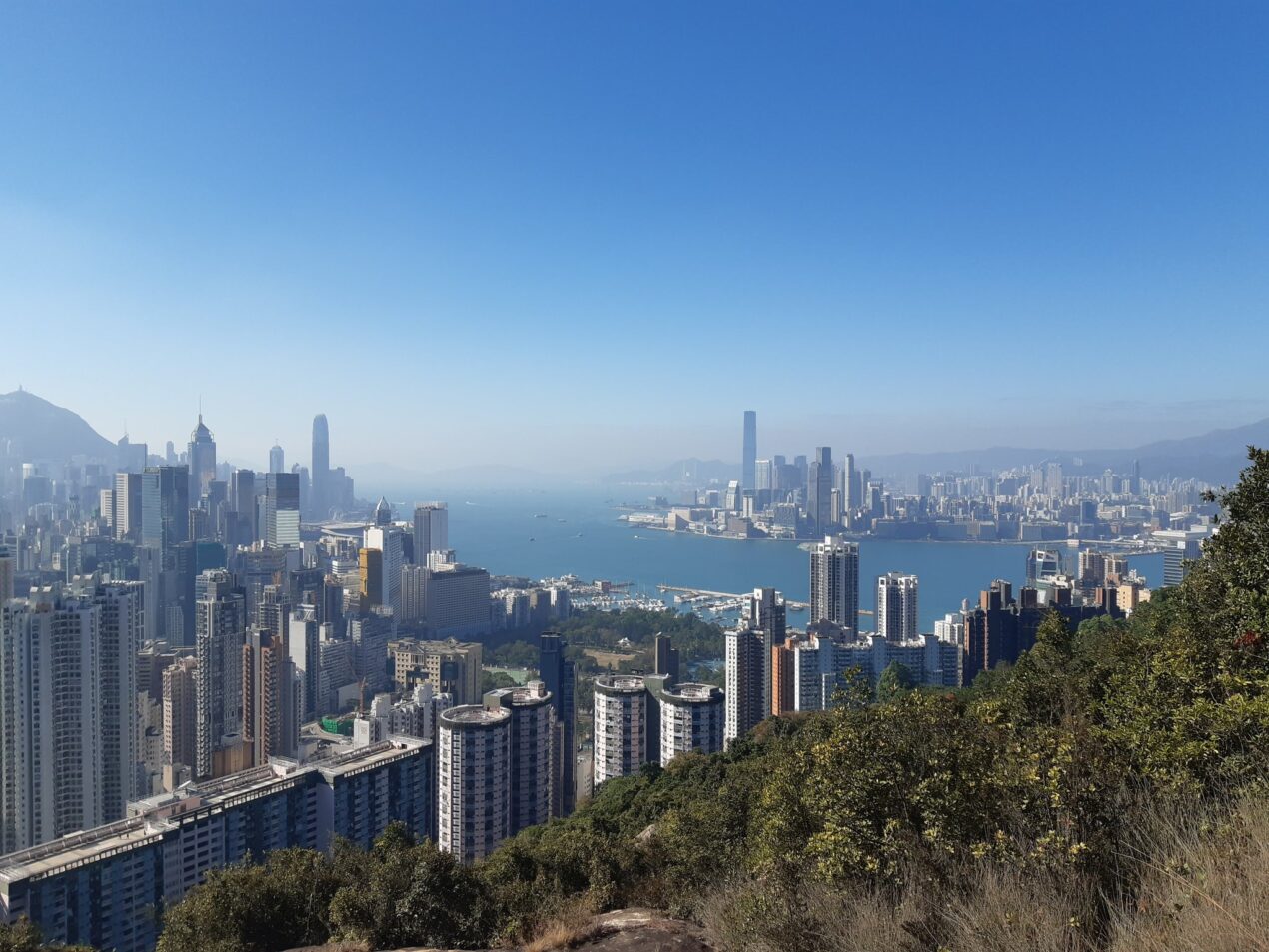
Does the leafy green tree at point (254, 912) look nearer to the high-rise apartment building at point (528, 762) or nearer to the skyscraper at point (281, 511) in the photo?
the high-rise apartment building at point (528, 762)

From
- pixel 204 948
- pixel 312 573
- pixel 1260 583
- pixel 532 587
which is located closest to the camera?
pixel 1260 583

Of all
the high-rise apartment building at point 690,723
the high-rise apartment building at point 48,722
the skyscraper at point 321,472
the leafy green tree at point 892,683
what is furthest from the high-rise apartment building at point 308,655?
the skyscraper at point 321,472

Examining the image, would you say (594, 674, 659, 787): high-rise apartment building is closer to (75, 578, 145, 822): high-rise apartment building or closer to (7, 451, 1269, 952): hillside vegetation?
(75, 578, 145, 822): high-rise apartment building

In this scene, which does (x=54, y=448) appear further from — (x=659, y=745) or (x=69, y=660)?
(x=659, y=745)

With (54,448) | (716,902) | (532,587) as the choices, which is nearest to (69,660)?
(716,902)

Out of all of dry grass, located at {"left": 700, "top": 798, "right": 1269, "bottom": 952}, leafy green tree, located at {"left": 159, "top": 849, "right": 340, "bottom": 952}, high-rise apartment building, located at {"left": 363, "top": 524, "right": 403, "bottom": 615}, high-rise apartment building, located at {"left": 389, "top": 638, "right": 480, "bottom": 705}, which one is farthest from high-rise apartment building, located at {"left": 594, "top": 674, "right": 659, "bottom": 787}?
high-rise apartment building, located at {"left": 363, "top": 524, "right": 403, "bottom": 615}

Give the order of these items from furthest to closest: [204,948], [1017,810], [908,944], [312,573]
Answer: [312,573], [204,948], [1017,810], [908,944]

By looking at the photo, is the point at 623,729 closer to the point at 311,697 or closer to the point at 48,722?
the point at 48,722
